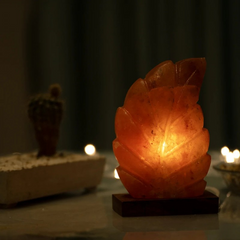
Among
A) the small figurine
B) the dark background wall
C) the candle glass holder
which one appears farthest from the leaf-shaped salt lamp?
the dark background wall

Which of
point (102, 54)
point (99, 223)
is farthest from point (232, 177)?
point (102, 54)

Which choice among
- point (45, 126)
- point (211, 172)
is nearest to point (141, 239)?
point (45, 126)

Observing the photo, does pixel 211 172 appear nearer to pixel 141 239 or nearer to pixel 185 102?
pixel 185 102

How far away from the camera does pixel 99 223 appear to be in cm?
110

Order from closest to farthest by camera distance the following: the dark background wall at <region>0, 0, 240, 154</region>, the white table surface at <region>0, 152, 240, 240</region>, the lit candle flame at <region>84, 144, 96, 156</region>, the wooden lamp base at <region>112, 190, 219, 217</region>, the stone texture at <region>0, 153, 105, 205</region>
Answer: the white table surface at <region>0, 152, 240, 240</region>, the wooden lamp base at <region>112, 190, 219, 217</region>, the stone texture at <region>0, 153, 105, 205</region>, the lit candle flame at <region>84, 144, 96, 156</region>, the dark background wall at <region>0, 0, 240, 154</region>

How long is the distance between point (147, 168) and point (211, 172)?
813mm

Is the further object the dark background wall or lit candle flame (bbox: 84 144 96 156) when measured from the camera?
the dark background wall

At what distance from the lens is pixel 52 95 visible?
157 centimetres

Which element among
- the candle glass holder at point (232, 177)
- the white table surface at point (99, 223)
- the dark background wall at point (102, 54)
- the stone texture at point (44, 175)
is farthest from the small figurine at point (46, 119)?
the dark background wall at point (102, 54)

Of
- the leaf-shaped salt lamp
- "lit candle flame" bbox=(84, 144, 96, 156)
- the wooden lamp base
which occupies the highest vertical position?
the leaf-shaped salt lamp

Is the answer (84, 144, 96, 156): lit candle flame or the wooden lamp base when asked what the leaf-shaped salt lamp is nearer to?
the wooden lamp base

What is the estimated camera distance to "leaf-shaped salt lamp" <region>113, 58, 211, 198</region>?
3.76 feet

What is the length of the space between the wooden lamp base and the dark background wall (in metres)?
1.65

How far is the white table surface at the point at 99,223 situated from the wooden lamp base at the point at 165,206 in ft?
0.06
